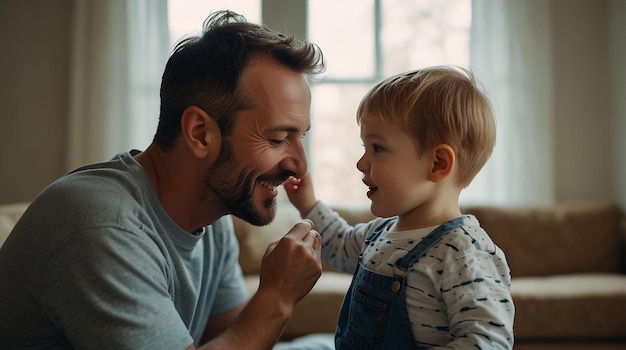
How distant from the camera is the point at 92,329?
3.44 ft

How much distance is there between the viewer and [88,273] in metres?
1.06

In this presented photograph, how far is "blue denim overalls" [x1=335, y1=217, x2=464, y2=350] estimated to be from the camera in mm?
1185

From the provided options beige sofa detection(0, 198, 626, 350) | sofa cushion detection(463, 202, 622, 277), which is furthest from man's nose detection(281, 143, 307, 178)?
sofa cushion detection(463, 202, 622, 277)

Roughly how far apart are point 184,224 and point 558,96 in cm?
388

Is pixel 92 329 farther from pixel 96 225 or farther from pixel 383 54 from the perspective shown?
pixel 383 54

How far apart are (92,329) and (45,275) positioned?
14 centimetres

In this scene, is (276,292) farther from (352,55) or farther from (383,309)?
(352,55)

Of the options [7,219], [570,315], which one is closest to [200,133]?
[7,219]

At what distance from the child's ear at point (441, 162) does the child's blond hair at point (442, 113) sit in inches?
0.7

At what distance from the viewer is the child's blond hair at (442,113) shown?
4.12ft

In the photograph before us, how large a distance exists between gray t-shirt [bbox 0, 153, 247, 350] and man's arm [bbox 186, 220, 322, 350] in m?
0.10

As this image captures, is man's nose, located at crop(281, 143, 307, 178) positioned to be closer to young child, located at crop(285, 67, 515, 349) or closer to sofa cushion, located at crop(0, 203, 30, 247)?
young child, located at crop(285, 67, 515, 349)

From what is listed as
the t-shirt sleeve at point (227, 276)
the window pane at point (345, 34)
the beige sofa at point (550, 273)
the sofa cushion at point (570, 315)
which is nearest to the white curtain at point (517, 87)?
the beige sofa at point (550, 273)

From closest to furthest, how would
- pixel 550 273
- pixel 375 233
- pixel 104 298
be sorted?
pixel 104 298
pixel 375 233
pixel 550 273
